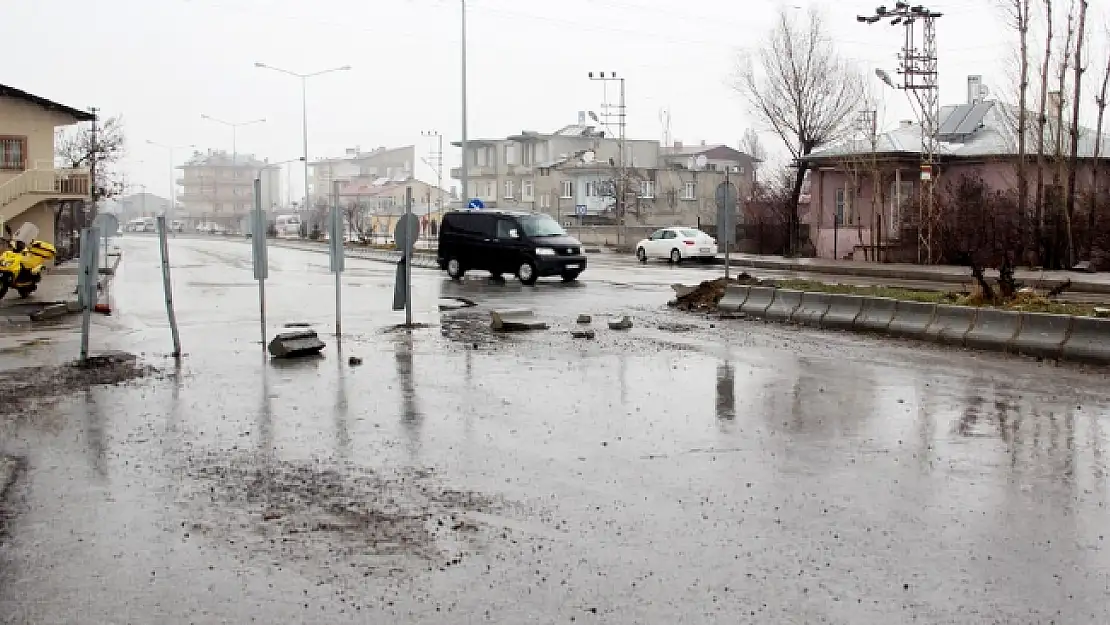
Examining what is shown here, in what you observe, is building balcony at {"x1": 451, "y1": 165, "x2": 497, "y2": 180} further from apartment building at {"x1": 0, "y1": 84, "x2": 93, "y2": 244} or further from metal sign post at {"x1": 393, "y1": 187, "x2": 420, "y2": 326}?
metal sign post at {"x1": 393, "y1": 187, "x2": 420, "y2": 326}

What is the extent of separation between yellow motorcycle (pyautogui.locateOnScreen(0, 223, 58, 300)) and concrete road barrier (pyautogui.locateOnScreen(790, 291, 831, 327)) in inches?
637

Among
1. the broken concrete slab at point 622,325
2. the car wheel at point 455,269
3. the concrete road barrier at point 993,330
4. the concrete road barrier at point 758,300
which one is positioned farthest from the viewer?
the car wheel at point 455,269

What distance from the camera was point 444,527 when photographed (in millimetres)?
6508

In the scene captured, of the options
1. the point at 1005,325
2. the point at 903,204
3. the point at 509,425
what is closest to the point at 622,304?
the point at 1005,325

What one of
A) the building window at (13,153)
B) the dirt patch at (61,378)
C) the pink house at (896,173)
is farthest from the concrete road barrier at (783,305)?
the building window at (13,153)

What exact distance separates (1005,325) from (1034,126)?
83.2 feet

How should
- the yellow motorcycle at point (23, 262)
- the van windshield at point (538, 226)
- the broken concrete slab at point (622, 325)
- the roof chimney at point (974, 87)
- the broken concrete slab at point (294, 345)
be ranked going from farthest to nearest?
the roof chimney at point (974, 87) → the van windshield at point (538, 226) → the yellow motorcycle at point (23, 262) → the broken concrete slab at point (622, 325) → the broken concrete slab at point (294, 345)

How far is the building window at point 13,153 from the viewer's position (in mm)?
46156

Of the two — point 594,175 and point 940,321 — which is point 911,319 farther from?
point 594,175

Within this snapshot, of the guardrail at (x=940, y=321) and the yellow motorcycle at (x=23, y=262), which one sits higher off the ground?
the yellow motorcycle at (x=23, y=262)

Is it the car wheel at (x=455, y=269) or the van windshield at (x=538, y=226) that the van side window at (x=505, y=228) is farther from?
the car wheel at (x=455, y=269)

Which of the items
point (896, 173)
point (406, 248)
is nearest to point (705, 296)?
point (406, 248)

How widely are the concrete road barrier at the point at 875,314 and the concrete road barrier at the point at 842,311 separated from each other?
10 cm

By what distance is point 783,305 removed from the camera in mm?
19484
